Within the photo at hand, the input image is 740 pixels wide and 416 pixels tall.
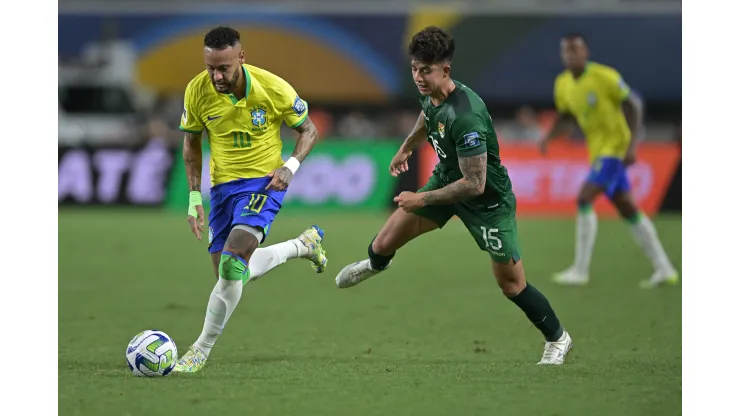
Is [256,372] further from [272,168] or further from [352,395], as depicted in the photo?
[272,168]

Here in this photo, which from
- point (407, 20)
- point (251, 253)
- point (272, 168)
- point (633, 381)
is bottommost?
point (633, 381)

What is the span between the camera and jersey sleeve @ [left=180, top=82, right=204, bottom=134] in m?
8.13

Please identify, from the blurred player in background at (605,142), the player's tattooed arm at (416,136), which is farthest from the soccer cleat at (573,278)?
the player's tattooed arm at (416,136)

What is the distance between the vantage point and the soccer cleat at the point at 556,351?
8055 mm

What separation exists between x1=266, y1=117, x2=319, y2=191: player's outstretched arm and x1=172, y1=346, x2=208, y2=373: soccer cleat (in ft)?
4.07

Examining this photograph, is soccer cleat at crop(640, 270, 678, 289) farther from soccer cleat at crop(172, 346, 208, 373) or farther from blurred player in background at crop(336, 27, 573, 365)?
soccer cleat at crop(172, 346, 208, 373)

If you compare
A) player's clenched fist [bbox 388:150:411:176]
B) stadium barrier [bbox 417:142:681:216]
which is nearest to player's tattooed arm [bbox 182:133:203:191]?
player's clenched fist [bbox 388:150:411:176]

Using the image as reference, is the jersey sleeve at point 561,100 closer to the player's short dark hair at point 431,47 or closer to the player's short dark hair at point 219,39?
the player's short dark hair at point 431,47

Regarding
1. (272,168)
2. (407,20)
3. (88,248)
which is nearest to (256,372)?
(272,168)

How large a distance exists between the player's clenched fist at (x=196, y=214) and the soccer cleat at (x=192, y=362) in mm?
834

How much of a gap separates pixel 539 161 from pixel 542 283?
9021mm

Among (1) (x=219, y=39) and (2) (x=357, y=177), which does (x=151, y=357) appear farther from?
(2) (x=357, y=177)

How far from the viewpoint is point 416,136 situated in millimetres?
8414

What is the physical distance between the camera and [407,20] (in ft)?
106
